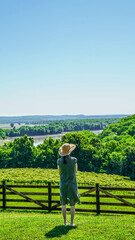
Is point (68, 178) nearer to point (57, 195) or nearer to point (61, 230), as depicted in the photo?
point (61, 230)

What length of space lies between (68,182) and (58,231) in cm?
153

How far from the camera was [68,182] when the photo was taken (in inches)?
343

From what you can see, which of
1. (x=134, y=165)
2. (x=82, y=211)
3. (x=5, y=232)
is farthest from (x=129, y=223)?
(x=134, y=165)

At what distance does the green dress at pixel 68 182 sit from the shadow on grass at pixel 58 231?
2.63 ft

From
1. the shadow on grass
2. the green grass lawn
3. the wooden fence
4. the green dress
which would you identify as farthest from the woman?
the wooden fence

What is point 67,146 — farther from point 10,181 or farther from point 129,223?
point 10,181

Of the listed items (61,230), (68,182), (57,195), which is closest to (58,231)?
(61,230)

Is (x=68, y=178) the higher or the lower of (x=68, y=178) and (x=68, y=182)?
the higher

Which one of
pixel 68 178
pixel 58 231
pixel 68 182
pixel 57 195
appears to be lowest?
pixel 57 195

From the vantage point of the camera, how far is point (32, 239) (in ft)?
26.2

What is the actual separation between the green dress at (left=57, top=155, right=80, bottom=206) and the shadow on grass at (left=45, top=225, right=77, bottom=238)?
801 mm

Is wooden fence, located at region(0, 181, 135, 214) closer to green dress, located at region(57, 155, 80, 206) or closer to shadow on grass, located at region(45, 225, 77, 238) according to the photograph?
shadow on grass, located at region(45, 225, 77, 238)

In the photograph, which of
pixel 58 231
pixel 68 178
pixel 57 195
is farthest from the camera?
pixel 57 195

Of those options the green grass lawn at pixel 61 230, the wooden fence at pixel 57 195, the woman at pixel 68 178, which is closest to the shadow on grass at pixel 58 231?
the green grass lawn at pixel 61 230
